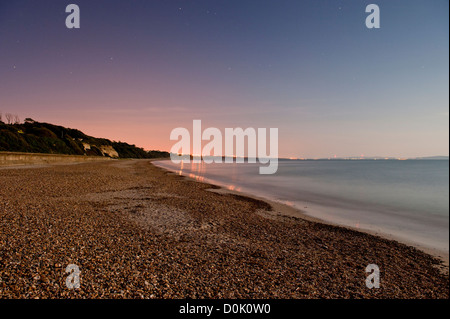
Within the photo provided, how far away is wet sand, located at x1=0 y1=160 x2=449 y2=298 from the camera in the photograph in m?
4.65

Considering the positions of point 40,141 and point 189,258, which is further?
point 40,141

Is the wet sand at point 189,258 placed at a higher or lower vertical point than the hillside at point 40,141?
lower

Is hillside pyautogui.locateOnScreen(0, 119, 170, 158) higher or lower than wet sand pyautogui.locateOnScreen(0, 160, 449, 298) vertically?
higher

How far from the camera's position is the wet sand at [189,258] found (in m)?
4.65

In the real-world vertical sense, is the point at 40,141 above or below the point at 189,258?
above

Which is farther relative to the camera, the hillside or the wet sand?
the hillside

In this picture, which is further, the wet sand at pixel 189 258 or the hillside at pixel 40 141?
the hillside at pixel 40 141

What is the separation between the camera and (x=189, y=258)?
239 inches
